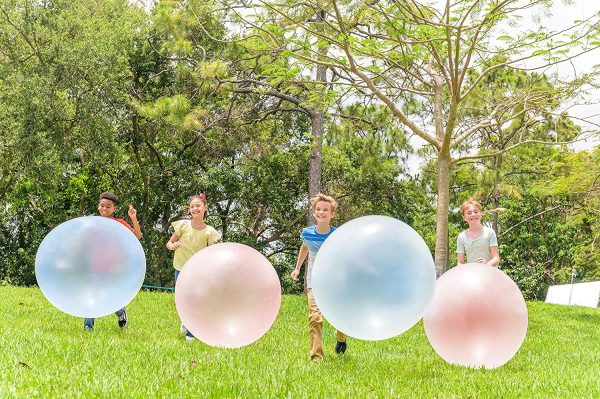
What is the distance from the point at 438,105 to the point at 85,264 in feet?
26.3

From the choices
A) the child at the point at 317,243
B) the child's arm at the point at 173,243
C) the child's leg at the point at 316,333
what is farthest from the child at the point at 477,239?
the child's arm at the point at 173,243

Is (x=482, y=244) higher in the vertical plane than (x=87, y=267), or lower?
higher

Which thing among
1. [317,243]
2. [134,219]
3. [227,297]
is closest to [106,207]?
[134,219]

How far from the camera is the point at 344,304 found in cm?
500

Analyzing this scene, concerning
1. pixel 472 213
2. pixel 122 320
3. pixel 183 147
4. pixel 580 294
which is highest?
pixel 183 147

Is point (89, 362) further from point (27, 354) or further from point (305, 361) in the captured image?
point (305, 361)

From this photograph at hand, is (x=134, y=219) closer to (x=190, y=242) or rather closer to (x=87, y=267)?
(x=190, y=242)

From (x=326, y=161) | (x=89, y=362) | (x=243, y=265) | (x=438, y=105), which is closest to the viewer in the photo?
(x=89, y=362)

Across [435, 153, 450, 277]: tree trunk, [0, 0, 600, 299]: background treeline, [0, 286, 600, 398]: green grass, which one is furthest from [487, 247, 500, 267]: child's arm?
[0, 0, 600, 299]: background treeline

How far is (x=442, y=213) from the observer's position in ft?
37.2

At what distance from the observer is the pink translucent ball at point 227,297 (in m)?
5.59

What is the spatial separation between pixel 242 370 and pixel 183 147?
20079 millimetres

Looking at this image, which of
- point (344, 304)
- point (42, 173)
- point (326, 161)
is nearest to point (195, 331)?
point (344, 304)

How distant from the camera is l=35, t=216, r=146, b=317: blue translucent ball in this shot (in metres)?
6.28
